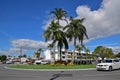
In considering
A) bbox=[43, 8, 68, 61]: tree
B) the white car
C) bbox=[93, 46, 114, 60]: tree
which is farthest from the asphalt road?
bbox=[93, 46, 114, 60]: tree

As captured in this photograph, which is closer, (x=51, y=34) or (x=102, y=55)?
(x=51, y=34)

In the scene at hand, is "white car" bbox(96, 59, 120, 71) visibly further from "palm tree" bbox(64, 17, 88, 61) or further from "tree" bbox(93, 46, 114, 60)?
"tree" bbox(93, 46, 114, 60)

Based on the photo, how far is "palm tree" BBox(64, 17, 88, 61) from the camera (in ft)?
192

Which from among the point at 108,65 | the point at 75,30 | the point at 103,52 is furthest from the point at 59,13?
the point at 103,52

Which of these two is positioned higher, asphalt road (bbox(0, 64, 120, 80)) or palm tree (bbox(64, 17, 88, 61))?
palm tree (bbox(64, 17, 88, 61))

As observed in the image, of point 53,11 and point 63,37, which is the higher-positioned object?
point 53,11

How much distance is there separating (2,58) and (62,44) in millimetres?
136929

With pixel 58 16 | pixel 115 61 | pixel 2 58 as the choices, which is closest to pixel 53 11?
pixel 58 16

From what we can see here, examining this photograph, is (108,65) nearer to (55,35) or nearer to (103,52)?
(55,35)

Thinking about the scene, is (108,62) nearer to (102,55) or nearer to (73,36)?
(73,36)

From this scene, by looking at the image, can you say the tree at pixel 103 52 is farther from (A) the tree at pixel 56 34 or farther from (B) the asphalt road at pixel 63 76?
(B) the asphalt road at pixel 63 76

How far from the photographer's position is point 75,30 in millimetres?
58812

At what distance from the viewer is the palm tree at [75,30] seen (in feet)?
192

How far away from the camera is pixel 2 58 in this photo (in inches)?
7170
